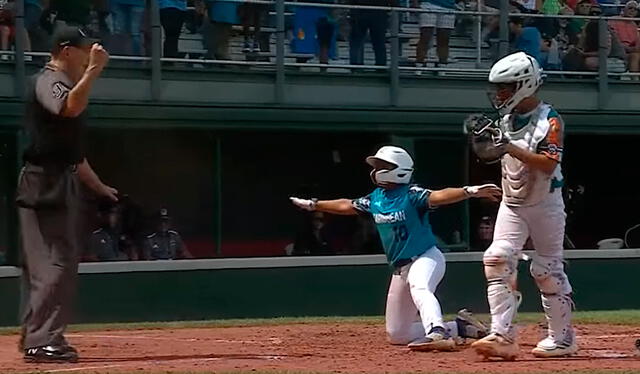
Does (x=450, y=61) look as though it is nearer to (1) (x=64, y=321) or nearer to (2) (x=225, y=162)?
(2) (x=225, y=162)

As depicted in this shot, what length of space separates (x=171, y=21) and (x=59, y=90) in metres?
8.33

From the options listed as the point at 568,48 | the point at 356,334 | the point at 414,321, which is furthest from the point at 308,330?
the point at 568,48

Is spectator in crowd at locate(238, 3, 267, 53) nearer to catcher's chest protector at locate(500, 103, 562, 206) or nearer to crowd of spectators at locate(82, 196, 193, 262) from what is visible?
crowd of spectators at locate(82, 196, 193, 262)

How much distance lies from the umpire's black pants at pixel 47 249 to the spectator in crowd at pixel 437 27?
32.6 ft

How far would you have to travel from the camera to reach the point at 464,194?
9.03 meters

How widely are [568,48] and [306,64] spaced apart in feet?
13.1

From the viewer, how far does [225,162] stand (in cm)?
1889

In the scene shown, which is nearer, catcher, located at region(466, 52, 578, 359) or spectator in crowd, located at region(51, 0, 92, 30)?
catcher, located at region(466, 52, 578, 359)

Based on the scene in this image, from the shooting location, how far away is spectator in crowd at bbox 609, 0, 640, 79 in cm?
1898

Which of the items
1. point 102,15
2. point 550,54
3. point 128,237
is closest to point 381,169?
point 102,15

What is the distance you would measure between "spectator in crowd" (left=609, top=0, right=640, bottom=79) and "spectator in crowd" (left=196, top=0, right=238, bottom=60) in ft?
18.5

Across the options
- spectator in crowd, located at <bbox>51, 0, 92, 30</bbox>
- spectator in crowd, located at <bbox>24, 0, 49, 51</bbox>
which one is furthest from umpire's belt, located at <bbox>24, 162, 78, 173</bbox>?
spectator in crowd, located at <bbox>24, 0, 49, 51</bbox>

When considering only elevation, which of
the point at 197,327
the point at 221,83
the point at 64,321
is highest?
the point at 221,83

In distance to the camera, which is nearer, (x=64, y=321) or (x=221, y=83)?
(x=64, y=321)
